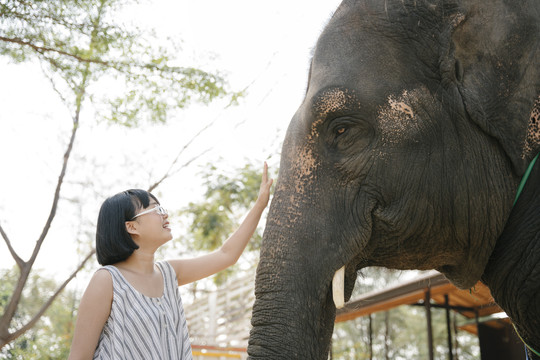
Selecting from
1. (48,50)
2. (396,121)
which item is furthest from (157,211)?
(48,50)

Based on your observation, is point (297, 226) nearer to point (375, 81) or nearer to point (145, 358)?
point (375, 81)

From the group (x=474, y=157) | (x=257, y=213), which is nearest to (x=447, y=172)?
(x=474, y=157)

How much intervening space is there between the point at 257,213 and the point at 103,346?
43.3 inches

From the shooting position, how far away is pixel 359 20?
2611mm

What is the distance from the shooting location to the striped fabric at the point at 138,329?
7.73 feet

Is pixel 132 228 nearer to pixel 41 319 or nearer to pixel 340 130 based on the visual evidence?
pixel 340 130

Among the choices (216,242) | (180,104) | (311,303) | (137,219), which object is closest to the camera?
(311,303)

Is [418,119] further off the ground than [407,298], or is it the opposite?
[407,298]

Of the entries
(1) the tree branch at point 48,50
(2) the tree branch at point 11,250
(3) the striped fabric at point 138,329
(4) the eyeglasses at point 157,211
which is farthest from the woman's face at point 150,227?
(2) the tree branch at point 11,250

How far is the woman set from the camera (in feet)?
7.66

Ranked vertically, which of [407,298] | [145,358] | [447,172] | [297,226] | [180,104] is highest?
[180,104]

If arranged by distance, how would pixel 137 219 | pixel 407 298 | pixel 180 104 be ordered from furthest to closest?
1. pixel 407 298
2. pixel 180 104
3. pixel 137 219

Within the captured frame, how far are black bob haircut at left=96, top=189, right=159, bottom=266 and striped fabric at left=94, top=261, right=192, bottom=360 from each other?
84mm

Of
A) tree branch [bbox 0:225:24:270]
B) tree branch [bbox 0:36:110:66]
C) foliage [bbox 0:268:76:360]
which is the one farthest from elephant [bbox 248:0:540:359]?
foliage [bbox 0:268:76:360]
